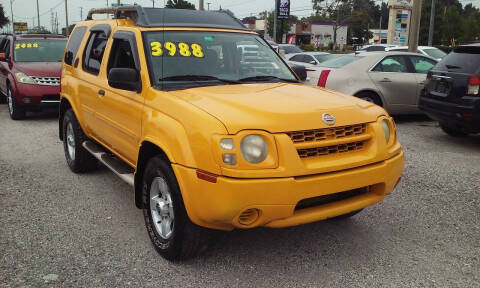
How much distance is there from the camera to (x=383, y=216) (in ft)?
15.4

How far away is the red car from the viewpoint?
9.88 meters

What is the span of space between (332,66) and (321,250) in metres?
6.89

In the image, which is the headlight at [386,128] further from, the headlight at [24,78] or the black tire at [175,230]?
the headlight at [24,78]

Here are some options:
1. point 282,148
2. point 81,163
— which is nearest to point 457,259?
point 282,148

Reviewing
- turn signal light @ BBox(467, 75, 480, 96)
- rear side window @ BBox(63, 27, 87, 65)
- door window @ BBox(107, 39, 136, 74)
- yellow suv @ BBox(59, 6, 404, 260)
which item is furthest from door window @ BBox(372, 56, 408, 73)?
door window @ BBox(107, 39, 136, 74)

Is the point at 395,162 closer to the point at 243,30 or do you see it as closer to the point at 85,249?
the point at 243,30

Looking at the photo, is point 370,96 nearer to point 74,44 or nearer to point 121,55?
point 74,44

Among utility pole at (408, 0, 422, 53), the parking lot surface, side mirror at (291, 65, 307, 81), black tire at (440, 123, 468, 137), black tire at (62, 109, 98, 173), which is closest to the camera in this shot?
the parking lot surface

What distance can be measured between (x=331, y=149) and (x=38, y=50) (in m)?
9.56

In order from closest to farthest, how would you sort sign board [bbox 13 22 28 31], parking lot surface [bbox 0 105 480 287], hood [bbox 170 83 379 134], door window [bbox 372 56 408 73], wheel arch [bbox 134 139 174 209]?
hood [bbox 170 83 379 134] < parking lot surface [bbox 0 105 480 287] < wheel arch [bbox 134 139 174 209] < door window [bbox 372 56 408 73] < sign board [bbox 13 22 28 31]

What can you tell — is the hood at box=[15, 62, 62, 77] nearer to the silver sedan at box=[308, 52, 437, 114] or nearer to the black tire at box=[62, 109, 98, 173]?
the black tire at box=[62, 109, 98, 173]

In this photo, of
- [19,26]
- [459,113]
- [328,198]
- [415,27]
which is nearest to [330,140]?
[328,198]

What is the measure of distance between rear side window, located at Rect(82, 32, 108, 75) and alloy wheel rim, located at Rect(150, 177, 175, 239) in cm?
190

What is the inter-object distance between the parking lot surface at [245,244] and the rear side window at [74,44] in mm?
1515
